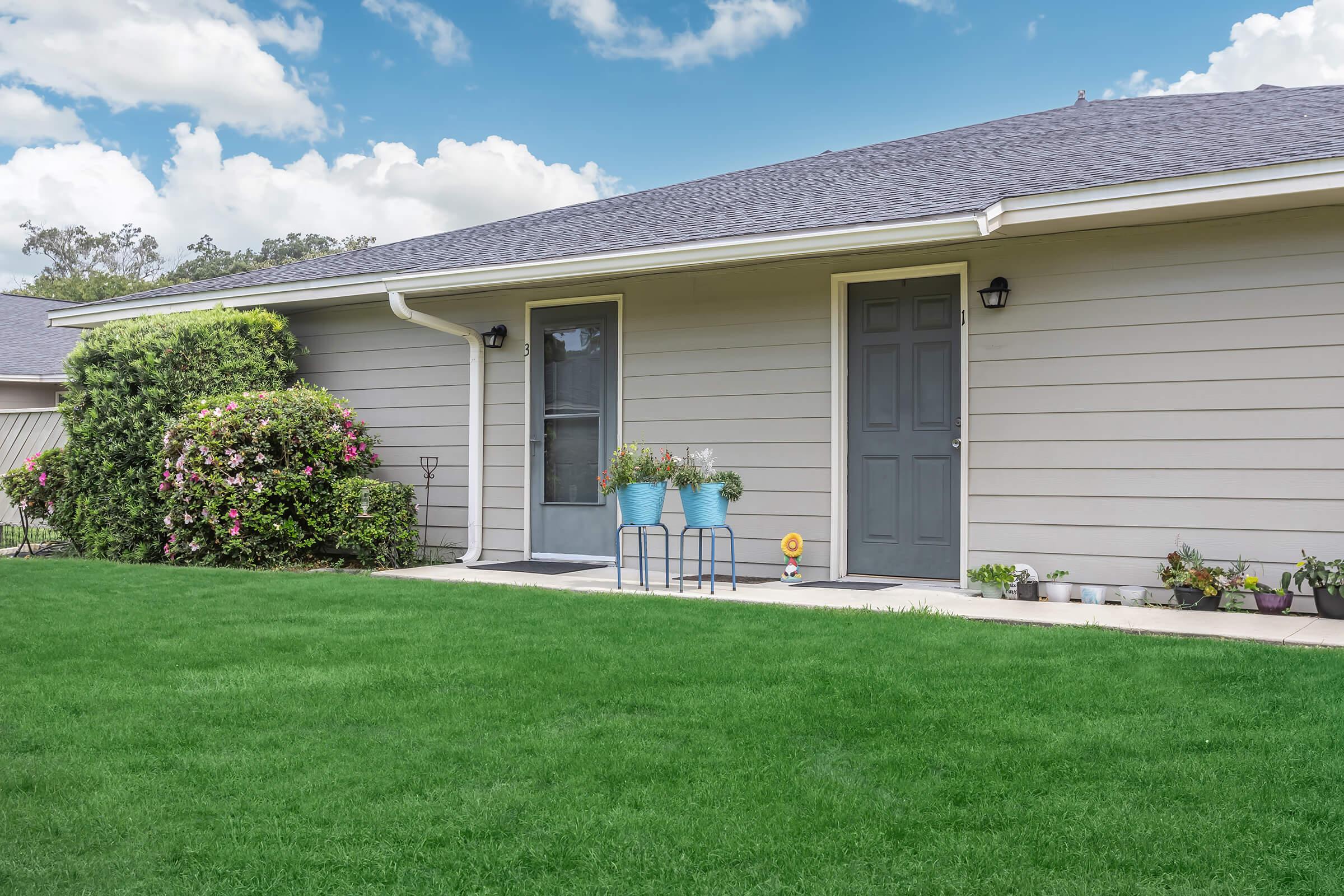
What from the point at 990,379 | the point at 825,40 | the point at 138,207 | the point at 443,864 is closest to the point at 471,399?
the point at 990,379

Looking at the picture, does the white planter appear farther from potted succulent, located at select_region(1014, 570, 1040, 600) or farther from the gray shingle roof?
the gray shingle roof

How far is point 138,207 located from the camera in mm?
34125

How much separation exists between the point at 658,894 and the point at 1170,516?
4.37 meters

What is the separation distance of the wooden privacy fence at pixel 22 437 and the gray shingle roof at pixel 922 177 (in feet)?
7.16

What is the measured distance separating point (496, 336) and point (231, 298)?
95.2 inches

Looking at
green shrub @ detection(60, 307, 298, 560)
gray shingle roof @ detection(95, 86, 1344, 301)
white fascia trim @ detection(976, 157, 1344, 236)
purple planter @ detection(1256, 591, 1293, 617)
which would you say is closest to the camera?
white fascia trim @ detection(976, 157, 1344, 236)

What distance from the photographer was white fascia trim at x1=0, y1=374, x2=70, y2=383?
1327cm

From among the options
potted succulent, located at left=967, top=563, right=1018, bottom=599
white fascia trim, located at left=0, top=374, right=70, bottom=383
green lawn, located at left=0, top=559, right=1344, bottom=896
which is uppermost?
white fascia trim, located at left=0, top=374, right=70, bottom=383

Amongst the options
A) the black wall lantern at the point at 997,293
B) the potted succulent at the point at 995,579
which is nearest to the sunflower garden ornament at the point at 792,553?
the potted succulent at the point at 995,579

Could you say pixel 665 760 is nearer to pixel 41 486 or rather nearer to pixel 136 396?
pixel 136 396

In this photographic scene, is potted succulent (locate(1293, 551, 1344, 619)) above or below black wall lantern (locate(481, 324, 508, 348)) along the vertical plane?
below

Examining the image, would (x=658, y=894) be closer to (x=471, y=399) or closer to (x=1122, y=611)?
(x=1122, y=611)

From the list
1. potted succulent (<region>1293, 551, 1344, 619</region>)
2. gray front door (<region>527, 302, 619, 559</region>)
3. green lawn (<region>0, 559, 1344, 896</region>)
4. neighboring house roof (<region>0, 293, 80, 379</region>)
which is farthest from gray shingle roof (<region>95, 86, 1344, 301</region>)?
neighboring house roof (<region>0, 293, 80, 379</region>)

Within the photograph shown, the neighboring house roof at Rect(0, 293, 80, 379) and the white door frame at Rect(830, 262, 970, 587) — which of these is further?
the neighboring house roof at Rect(0, 293, 80, 379)
